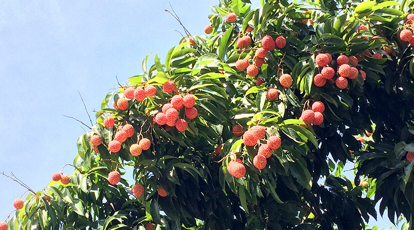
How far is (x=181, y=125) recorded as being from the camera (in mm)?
3211

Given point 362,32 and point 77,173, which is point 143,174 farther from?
point 362,32

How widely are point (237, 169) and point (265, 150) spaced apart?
216 millimetres

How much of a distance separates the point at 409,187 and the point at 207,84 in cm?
158

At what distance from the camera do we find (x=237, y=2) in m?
4.28

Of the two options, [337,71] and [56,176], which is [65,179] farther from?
[337,71]

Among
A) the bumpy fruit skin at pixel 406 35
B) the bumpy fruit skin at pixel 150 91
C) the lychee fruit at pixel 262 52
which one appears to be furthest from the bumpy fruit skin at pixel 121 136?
the bumpy fruit skin at pixel 406 35

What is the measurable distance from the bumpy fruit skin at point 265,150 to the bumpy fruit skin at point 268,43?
3.37 feet

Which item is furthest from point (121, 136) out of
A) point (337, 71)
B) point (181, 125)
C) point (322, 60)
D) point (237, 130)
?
point (337, 71)

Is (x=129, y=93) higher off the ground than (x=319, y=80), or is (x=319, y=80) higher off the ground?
(x=129, y=93)

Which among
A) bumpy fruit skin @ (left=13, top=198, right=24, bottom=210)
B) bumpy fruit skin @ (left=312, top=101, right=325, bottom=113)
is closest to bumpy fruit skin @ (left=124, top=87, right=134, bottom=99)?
bumpy fruit skin @ (left=312, top=101, right=325, bottom=113)

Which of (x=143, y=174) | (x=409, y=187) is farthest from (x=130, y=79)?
(x=409, y=187)

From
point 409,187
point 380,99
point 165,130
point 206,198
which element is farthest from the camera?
point 380,99

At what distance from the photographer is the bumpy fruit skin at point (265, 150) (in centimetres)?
298

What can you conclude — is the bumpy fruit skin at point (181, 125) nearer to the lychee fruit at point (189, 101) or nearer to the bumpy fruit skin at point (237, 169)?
the lychee fruit at point (189, 101)
